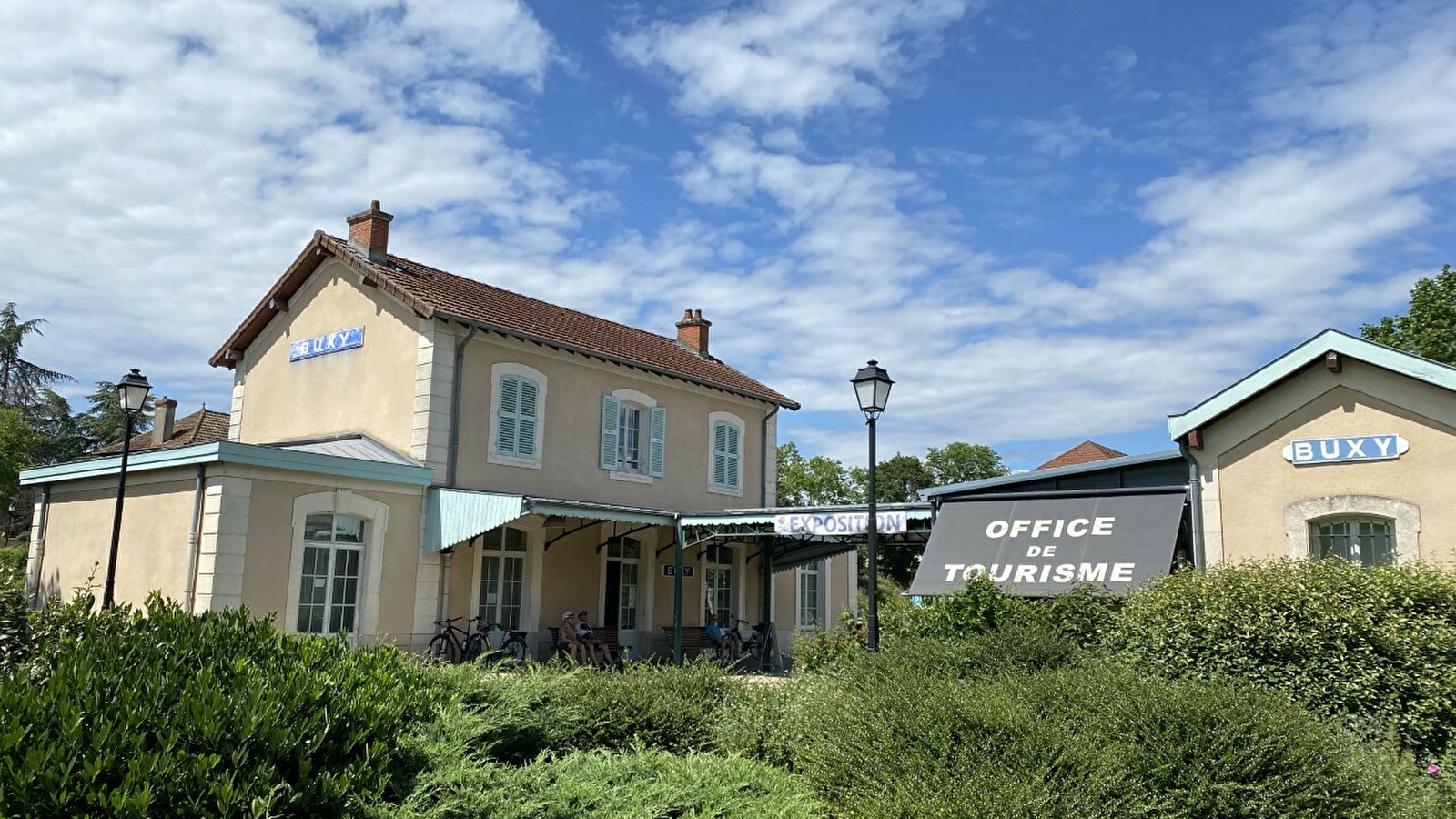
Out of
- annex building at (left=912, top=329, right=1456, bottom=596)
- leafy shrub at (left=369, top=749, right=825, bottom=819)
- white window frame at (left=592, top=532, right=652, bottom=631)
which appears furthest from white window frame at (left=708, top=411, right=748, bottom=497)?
leafy shrub at (left=369, top=749, right=825, bottom=819)

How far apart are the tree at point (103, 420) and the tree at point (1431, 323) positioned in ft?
141

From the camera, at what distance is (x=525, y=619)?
16125mm

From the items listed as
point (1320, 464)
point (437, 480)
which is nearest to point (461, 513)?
point (437, 480)

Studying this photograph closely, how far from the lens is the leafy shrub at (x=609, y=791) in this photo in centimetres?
457

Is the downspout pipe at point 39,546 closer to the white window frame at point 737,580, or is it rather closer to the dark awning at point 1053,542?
the white window frame at point 737,580

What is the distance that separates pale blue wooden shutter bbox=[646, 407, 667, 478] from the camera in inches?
728

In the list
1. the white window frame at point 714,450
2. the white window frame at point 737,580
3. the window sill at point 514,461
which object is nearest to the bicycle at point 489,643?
the window sill at point 514,461

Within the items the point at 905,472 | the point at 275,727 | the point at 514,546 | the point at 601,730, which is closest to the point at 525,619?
the point at 514,546

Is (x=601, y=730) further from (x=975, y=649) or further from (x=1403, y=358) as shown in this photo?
(x=1403, y=358)

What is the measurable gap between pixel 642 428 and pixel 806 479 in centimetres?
2295

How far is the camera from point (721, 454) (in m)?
20.2

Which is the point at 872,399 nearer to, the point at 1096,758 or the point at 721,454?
the point at 1096,758

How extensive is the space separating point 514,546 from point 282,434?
182 inches

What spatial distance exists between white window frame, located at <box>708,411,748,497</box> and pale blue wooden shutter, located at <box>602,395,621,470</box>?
2.60 metres
